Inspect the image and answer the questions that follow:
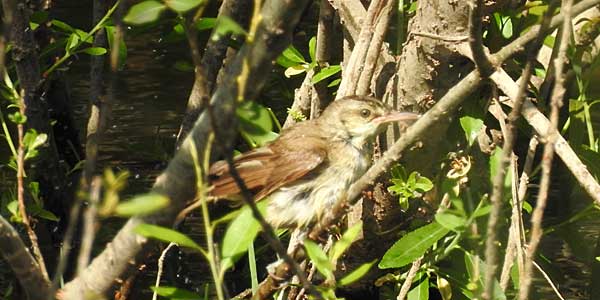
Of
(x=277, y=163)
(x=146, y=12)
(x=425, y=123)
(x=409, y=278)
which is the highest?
(x=146, y=12)

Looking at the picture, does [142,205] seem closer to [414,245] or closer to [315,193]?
[414,245]

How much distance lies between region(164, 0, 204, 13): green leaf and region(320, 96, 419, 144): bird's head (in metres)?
2.11

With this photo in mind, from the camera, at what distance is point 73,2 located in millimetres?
9031

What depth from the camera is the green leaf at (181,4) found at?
8.95 feet

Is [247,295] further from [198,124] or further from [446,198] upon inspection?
[198,124]

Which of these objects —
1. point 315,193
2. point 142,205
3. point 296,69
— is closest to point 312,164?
point 315,193

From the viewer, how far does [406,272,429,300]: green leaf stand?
4875 mm

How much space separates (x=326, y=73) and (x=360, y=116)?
426 millimetres

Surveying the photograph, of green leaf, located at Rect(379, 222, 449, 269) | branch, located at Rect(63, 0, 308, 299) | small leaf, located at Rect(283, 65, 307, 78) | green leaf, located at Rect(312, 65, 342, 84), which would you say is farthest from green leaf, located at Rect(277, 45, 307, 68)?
branch, located at Rect(63, 0, 308, 299)

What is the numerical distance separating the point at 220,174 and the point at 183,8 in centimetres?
200

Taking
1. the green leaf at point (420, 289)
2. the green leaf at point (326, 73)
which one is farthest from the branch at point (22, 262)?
the green leaf at point (326, 73)

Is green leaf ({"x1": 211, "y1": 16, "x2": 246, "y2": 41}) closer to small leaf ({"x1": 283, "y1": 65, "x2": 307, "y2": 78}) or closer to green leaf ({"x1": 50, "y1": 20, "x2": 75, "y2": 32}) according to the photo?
green leaf ({"x1": 50, "y1": 20, "x2": 75, "y2": 32})

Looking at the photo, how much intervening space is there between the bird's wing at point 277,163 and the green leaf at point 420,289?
23.2 inches

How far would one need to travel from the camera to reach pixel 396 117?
15.8ft
